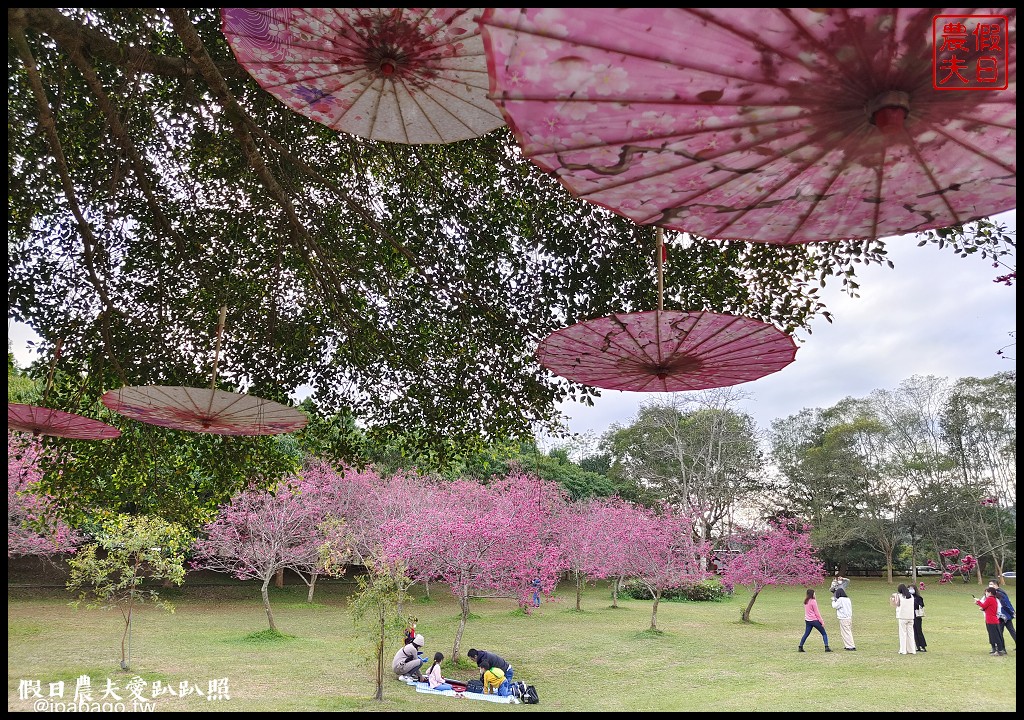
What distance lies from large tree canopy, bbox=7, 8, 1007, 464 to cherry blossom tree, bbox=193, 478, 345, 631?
345 inches

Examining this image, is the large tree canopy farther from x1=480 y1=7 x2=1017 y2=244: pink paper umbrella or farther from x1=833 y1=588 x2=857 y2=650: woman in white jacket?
x1=833 y1=588 x2=857 y2=650: woman in white jacket

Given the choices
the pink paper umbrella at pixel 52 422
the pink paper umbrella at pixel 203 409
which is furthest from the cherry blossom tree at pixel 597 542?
the pink paper umbrella at pixel 52 422

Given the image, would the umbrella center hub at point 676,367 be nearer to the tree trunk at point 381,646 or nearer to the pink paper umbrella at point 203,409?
the pink paper umbrella at point 203,409

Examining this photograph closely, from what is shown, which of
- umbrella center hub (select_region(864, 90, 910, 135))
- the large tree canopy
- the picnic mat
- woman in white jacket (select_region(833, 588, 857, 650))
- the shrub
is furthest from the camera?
the shrub

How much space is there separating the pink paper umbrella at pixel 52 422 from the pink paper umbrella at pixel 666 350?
2887mm

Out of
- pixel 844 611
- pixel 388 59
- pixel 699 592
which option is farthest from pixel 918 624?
pixel 388 59

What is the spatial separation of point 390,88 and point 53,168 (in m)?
3.78

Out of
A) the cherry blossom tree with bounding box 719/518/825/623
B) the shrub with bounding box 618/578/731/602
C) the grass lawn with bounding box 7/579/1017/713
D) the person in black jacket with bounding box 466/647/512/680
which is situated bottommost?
the shrub with bounding box 618/578/731/602

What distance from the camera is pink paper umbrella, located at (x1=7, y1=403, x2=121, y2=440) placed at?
162 inches

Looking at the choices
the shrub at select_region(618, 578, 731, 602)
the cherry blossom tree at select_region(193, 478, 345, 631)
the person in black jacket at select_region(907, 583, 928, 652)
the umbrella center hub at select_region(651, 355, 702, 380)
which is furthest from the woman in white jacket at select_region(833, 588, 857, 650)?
the cherry blossom tree at select_region(193, 478, 345, 631)

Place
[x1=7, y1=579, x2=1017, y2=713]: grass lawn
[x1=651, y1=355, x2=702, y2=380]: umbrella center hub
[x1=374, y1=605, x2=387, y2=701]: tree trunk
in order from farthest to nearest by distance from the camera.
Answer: [x1=374, y1=605, x2=387, y2=701]: tree trunk < [x1=7, y1=579, x2=1017, y2=713]: grass lawn < [x1=651, y1=355, x2=702, y2=380]: umbrella center hub

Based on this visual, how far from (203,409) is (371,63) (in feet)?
7.81

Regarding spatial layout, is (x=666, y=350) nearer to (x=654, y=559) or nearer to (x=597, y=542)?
(x=654, y=559)

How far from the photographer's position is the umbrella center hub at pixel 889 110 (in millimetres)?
1563
